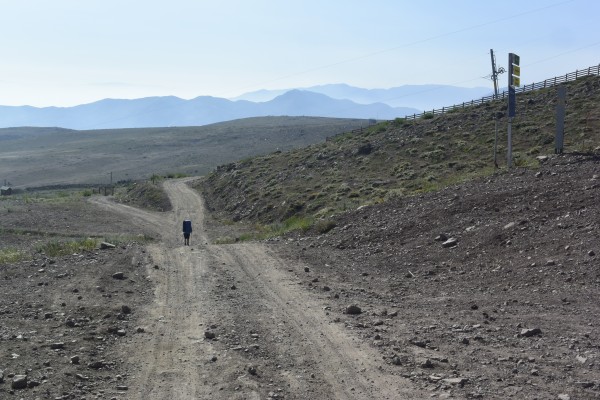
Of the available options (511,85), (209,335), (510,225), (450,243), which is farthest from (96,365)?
(511,85)

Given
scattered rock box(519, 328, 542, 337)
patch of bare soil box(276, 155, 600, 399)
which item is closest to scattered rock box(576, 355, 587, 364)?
patch of bare soil box(276, 155, 600, 399)

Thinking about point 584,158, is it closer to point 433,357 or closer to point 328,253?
point 328,253

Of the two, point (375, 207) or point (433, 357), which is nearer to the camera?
point (433, 357)

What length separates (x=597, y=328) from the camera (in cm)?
979

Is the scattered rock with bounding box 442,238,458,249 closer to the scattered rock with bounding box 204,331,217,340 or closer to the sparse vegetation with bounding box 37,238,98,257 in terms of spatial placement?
the scattered rock with bounding box 204,331,217,340

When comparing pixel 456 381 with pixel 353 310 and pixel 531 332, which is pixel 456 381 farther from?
pixel 353 310

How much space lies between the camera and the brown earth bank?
8461mm

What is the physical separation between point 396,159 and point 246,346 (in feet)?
117

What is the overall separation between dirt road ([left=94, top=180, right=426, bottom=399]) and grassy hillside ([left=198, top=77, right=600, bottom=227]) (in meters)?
15.5

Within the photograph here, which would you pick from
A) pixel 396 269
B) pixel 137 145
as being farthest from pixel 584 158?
pixel 137 145

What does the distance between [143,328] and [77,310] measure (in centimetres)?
198

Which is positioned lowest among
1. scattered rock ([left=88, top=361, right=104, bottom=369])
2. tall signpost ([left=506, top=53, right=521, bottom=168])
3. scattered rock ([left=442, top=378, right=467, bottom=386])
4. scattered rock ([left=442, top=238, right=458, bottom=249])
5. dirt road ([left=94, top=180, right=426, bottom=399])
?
dirt road ([left=94, top=180, right=426, bottom=399])

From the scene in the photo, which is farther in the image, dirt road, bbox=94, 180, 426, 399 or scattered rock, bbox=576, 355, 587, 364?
scattered rock, bbox=576, 355, 587, 364

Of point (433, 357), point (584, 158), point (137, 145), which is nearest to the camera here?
point (433, 357)
